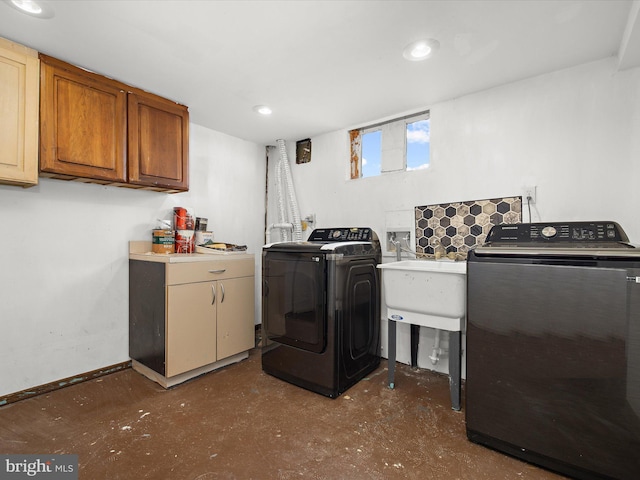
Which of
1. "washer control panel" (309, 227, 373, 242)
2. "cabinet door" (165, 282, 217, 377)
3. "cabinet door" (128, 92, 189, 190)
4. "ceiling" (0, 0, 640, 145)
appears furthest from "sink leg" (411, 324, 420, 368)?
"cabinet door" (128, 92, 189, 190)

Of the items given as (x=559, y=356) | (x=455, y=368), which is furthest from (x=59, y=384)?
(x=559, y=356)

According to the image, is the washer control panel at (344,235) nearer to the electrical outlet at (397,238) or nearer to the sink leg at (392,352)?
the electrical outlet at (397,238)

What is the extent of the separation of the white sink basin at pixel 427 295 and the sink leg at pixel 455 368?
0.08 meters

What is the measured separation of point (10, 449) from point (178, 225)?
1.72 m

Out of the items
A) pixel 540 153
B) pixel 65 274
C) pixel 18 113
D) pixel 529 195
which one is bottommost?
pixel 65 274

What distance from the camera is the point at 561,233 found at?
69.3 inches

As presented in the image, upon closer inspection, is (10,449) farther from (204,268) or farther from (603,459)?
(603,459)

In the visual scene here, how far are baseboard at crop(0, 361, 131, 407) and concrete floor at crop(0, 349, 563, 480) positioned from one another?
0.05 meters

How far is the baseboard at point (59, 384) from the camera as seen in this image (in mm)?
1993

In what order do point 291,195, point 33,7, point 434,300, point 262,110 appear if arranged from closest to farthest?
point 33,7, point 434,300, point 262,110, point 291,195

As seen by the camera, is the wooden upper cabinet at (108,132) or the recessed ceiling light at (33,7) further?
the wooden upper cabinet at (108,132)

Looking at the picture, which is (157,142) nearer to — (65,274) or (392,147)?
(65,274)

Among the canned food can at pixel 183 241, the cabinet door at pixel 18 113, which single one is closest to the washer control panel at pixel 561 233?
the canned food can at pixel 183 241

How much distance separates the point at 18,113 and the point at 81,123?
309 millimetres
